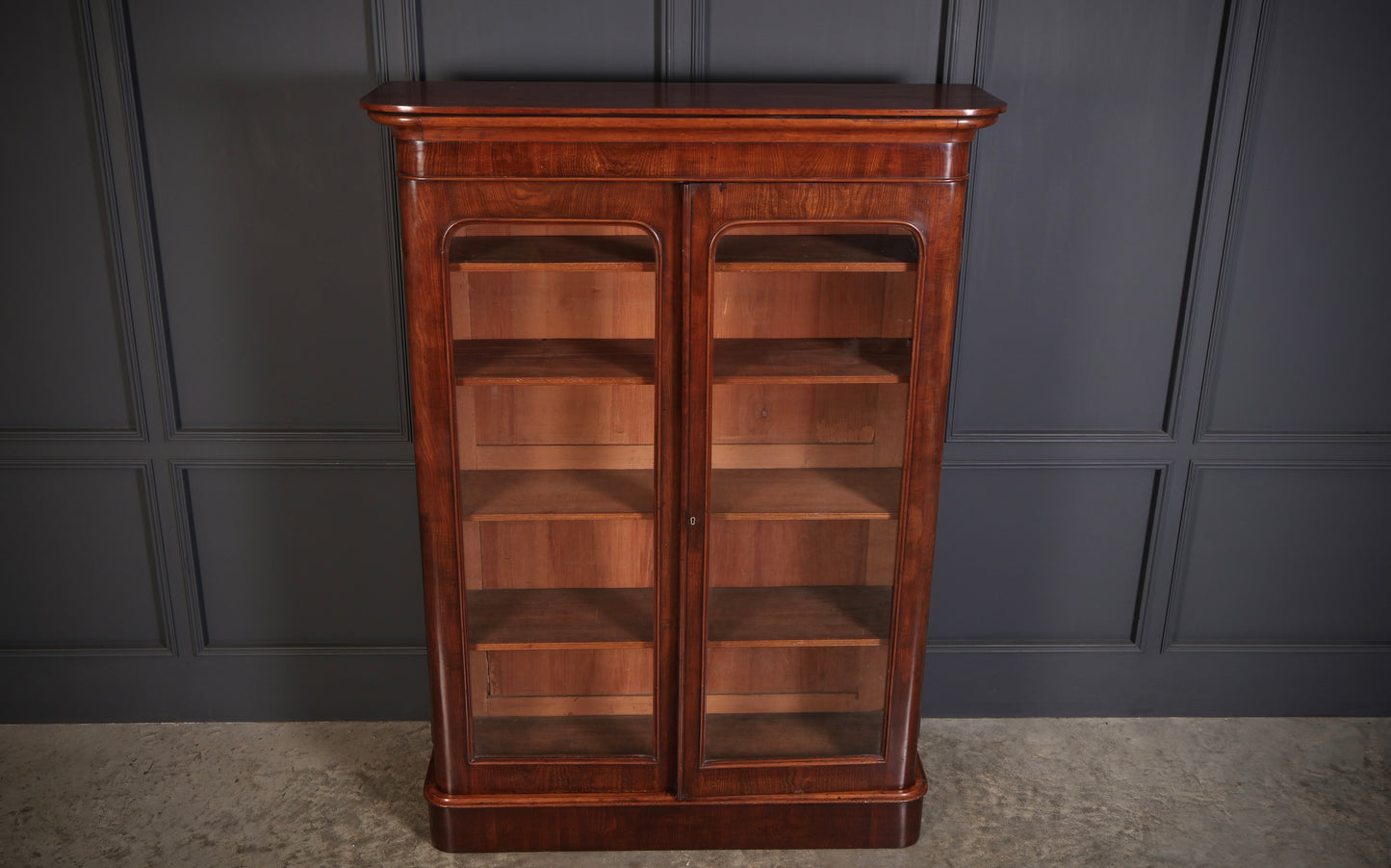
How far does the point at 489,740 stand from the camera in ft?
8.20

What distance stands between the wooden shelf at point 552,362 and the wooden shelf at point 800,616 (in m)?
0.59

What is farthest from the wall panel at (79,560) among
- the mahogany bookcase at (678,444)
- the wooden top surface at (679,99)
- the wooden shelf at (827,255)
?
the wooden shelf at (827,255)

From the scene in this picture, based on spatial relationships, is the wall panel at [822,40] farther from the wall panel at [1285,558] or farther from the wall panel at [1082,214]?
the wall panel at [1285,558]

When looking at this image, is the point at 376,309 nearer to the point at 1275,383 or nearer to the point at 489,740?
the point at 489,740

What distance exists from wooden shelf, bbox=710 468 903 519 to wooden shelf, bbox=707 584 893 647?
8.5 inches

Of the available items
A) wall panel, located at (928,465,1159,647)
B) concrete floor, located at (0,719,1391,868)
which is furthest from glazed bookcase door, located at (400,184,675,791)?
wall panel, located at (928,465,1159,647)

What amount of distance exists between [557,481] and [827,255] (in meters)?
0.78

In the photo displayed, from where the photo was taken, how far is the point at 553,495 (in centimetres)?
238

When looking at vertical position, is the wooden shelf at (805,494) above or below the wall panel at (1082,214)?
below

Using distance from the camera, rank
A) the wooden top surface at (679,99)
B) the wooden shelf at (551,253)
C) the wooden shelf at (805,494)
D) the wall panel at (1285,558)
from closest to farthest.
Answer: the wooden top surface at (679,99)
the wooden shelf at (551,253)
the wooden shelf at (805,494)
the wall panel at (1285,558)

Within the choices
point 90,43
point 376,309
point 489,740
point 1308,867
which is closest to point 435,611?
point 489,740

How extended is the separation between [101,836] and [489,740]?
0.97m

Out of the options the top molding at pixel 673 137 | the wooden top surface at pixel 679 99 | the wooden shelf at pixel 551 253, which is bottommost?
the wooden shelf at pixel 551 253

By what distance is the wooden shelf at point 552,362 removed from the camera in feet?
7.26
